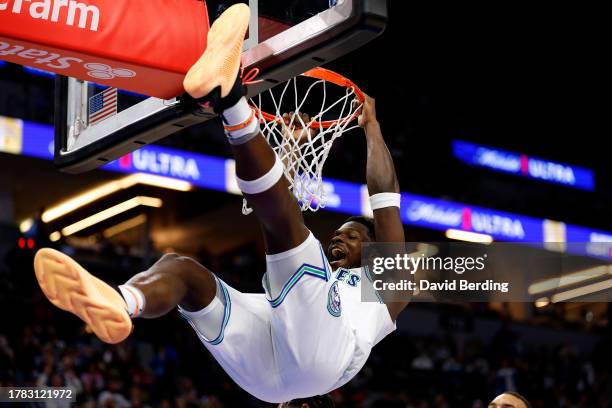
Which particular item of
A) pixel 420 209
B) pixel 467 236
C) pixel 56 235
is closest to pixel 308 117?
pixel 420 209

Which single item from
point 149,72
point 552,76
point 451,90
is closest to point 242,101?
point 149,72

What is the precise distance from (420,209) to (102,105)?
1038cm

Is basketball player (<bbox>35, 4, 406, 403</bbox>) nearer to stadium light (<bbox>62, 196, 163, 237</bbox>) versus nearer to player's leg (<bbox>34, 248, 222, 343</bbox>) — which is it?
player's leg (<bbox>34, 248, 222, 343</bbox>)

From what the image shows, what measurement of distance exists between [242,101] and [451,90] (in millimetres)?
13285

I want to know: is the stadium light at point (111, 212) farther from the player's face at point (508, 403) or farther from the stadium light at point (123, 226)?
the player's face at point (508, 403)

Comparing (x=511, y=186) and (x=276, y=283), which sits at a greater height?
(x=511, y=186)

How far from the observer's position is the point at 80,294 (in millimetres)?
3445

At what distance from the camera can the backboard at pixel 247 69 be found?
12.9ft

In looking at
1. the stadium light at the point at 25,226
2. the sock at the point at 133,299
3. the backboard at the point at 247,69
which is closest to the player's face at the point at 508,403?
the backboard at the point at 247,69

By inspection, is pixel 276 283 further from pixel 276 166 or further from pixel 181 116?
pixel 181 116

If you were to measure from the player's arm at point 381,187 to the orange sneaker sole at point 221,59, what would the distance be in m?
1.56

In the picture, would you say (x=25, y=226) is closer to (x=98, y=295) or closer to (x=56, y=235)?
(x=56, y=235)

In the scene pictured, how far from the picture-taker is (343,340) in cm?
438

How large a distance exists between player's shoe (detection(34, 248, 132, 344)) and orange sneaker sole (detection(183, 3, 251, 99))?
31.2 inches
